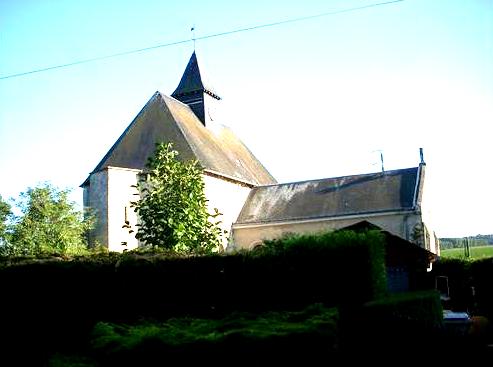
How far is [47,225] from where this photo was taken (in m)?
25.3

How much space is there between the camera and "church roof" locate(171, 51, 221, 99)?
119ft

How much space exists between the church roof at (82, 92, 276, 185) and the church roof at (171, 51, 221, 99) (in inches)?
71.6

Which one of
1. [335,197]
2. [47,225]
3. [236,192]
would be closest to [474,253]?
[335,197]

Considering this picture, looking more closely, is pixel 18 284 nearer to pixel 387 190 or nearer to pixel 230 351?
pixel 230 351

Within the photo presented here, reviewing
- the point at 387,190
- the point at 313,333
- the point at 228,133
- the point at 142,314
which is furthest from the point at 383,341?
the point at 228,133

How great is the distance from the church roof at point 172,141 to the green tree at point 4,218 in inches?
188

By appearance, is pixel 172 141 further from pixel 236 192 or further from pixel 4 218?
pixel 4 218

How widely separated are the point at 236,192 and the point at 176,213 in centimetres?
1872

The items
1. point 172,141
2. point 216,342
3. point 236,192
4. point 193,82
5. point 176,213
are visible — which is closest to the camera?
point 216,342

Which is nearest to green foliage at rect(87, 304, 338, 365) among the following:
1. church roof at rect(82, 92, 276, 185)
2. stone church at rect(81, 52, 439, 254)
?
stone church at rect(81, 52, 439, 254)

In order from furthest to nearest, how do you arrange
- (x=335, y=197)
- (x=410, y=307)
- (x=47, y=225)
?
(x=335, y=197)
(x=47, y=225)
(x=410, y=307)

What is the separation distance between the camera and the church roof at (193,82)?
3628 centimetres

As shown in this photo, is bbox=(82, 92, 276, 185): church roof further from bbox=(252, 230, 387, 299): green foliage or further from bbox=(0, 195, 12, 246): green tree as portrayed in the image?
bbox=(252, 230, 387, 299): green foliage

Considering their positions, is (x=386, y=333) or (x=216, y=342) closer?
(x=216, y=342)
